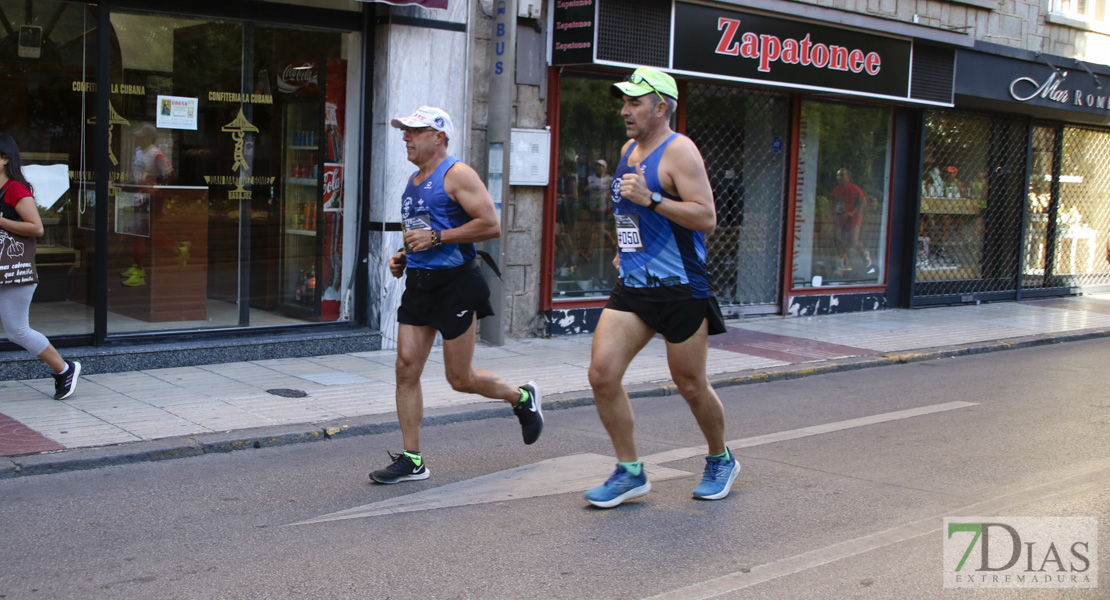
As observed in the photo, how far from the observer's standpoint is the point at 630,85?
512 cm

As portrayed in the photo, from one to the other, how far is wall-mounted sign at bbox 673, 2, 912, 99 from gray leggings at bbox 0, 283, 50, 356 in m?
6.88

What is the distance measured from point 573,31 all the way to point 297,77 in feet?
8.96

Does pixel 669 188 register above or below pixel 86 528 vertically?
above

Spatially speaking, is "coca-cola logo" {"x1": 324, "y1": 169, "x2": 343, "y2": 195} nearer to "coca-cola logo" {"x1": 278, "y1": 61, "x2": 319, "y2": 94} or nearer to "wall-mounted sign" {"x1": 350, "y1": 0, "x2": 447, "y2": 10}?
"coca-cola logo" {"x1": 278, "y1": 61, "x2": 319, "y2": 94}

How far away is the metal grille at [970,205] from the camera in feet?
51.4

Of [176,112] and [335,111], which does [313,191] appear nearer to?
[335,111]

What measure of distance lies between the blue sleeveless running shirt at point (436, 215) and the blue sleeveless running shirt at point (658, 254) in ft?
3.08

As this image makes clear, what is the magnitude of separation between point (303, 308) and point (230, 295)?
0.72 meters

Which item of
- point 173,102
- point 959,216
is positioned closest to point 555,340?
point 173,102

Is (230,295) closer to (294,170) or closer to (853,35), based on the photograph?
(294,170)

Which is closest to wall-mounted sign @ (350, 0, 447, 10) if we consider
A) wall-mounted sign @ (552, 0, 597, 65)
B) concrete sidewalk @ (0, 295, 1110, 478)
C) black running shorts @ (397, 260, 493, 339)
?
wall-mounted sign @ (552, 0, 597, 65)

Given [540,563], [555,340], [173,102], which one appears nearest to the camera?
[540,563]

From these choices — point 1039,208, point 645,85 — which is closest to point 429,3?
point 645,85

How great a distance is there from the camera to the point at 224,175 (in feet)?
32.1
